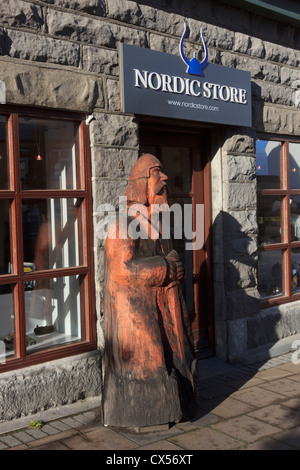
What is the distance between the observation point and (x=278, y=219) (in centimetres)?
759

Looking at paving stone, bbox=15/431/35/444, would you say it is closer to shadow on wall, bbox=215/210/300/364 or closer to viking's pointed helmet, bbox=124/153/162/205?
viking's pointed helmet, bbox=124/153/162/205

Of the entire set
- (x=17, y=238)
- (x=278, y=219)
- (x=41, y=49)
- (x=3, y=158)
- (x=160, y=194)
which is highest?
(x=41, y=49)

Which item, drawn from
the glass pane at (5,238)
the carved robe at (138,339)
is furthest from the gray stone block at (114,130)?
the carved robe at (138,339)

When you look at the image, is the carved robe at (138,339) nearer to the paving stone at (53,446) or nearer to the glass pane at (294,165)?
the paving stone at (53,446)

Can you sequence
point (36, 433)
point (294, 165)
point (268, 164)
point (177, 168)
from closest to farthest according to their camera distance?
point (36, 433) → point (177, 168) → point (268, 164) → point (294, 165)

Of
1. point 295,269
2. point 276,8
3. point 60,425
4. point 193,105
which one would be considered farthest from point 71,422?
point 276,8

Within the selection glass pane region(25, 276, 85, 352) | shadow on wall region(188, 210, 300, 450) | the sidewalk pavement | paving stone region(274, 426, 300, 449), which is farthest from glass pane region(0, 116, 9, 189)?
paving stone region(274, 426, 300, 449)

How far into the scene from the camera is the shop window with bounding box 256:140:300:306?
7.30 metres

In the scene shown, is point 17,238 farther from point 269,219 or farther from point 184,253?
point 269,219

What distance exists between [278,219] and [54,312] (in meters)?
3.58

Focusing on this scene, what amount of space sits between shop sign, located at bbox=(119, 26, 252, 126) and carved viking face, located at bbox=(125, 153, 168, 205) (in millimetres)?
1005

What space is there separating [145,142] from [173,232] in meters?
1.09

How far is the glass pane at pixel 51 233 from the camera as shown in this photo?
5.08 metres

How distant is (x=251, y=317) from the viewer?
6.84 metres
